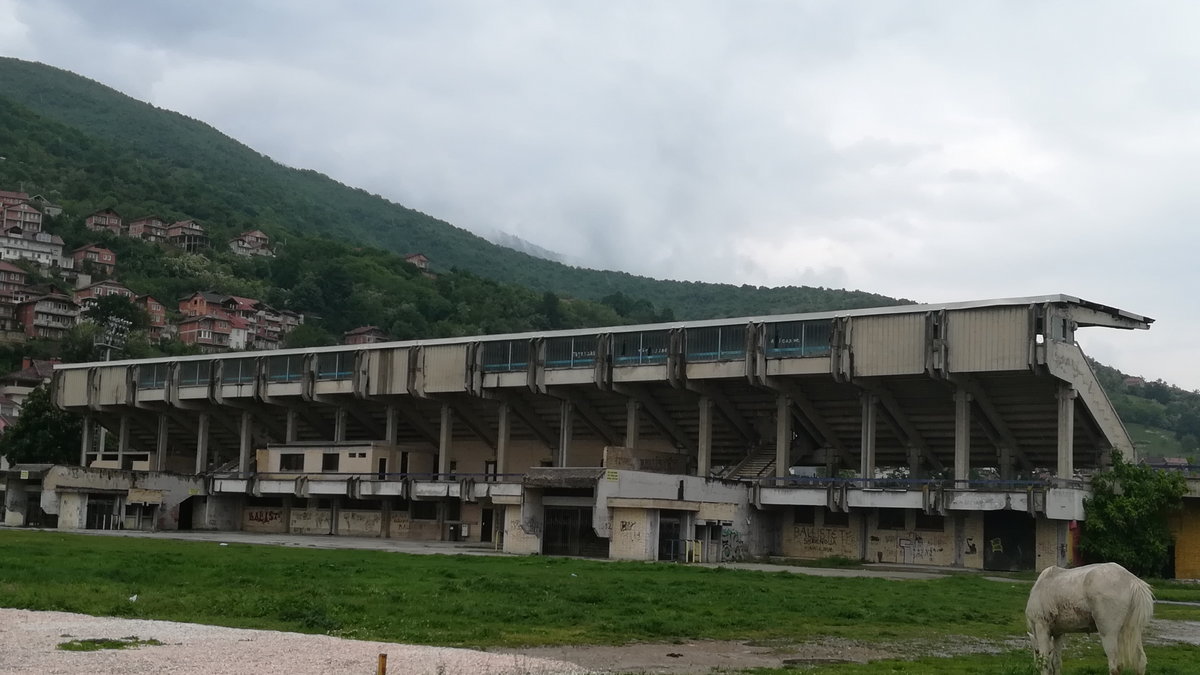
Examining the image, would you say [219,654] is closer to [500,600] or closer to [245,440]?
[500,600]

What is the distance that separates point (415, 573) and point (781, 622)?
44.9 feet

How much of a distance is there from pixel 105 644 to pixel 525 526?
42.0 meters

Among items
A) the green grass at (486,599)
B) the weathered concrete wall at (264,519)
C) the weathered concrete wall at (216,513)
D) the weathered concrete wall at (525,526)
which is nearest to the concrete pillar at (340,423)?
the weathered concrete wall at (264,519)

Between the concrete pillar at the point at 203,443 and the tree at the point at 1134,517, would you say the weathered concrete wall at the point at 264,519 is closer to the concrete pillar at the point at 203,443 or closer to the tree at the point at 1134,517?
the concrete pillar at the point at 203,443

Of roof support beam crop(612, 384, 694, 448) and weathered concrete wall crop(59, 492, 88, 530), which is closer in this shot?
roof support beam crop(612, 384, 694, 448)

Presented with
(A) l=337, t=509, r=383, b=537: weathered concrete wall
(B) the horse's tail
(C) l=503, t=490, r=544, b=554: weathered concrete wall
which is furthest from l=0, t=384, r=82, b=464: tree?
(B) the horse's tail

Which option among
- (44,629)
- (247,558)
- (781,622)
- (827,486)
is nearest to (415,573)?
(247,558)

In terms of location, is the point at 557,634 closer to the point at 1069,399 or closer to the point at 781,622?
the point at 781,622

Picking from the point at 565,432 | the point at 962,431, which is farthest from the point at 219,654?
the point at 565,432

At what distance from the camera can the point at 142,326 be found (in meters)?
179

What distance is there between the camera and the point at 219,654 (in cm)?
1870

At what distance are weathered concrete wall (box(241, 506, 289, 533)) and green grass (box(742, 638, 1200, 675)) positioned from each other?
72.3m

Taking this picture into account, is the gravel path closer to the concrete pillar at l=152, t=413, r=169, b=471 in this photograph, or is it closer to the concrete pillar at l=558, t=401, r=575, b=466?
the concrete pillar at l=558, t=401, r=575, b=466

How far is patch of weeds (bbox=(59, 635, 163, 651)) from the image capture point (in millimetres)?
18984
